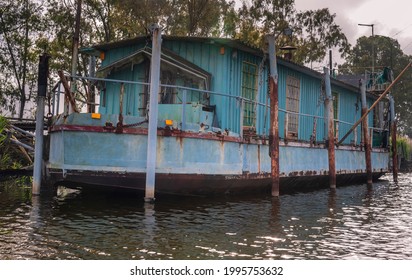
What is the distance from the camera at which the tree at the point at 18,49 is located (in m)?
30.6

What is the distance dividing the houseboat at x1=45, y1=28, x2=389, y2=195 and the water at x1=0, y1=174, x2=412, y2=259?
0.76 meters

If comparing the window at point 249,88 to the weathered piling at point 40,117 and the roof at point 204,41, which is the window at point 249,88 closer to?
the roof at point 204,41

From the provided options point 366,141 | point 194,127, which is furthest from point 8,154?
point 366,141

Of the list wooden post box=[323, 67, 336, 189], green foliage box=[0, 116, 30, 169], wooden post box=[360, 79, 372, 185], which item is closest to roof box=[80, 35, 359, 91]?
wooden post box=[323, 67, 336, 189]

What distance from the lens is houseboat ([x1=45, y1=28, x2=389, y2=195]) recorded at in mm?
10469

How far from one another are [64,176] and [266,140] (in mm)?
5880

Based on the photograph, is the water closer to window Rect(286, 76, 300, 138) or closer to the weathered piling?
the weathered piling

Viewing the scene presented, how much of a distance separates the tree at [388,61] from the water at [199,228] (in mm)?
39789

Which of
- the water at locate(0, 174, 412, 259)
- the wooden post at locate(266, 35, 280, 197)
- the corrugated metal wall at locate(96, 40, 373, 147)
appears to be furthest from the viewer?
the corrugated metal wall at locate(96, 40, 373, 147)

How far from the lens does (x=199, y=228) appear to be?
7766 millimetres

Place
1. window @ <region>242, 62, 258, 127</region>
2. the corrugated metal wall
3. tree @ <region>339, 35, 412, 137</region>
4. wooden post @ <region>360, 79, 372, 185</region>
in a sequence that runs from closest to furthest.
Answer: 1. the corrugated metal wall
2. window @ <region>242, 62, 258, 127</region>
3. wooden post @ <region>360, 79, 372, 185</region>
4. tree @ <region>339, 35, 412, 137</region>

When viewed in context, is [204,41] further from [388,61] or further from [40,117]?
[388,61]

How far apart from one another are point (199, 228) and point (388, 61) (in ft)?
155

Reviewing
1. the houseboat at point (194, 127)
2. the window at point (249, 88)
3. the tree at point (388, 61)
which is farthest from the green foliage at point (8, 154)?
the tree at point (388, 61)
